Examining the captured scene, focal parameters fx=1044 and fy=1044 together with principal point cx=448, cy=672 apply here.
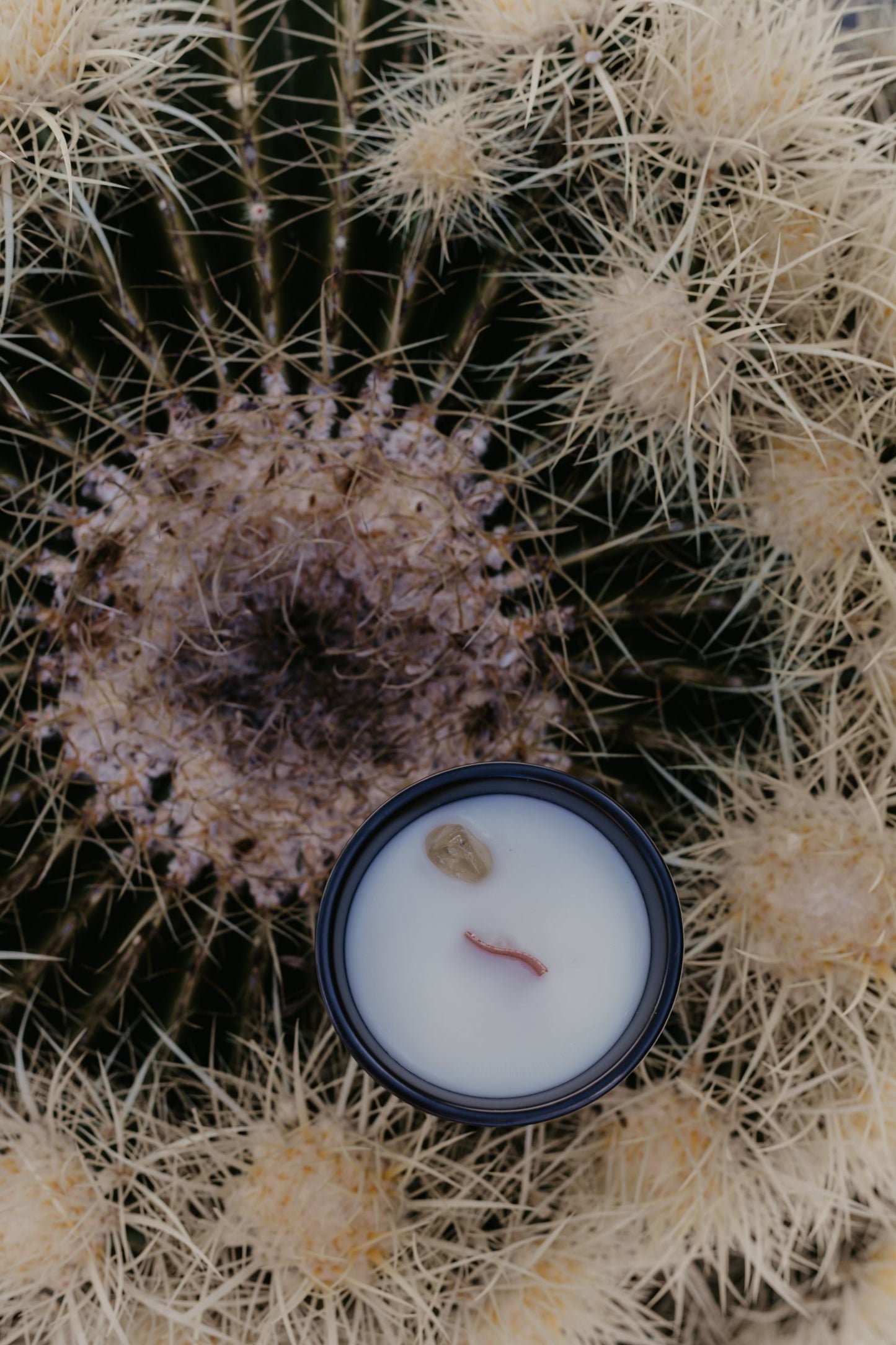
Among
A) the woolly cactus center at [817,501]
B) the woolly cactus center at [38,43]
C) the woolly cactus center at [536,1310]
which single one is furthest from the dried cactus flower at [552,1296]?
the woolly cactus center at [38,43]

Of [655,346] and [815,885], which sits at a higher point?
[655,346]

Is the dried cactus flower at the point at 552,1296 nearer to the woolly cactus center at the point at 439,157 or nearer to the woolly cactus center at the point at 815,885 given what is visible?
the woolly cactus center at the point at 815,885

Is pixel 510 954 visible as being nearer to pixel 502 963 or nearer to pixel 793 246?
pixel 502 963

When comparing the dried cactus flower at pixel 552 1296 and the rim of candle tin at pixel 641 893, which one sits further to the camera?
the dried cactus flower at pixel 552 1296

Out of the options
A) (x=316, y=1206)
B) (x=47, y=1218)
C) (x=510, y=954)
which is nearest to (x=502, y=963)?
(x=510, y=954)

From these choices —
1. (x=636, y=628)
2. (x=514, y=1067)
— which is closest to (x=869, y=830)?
(x=636, y=628)

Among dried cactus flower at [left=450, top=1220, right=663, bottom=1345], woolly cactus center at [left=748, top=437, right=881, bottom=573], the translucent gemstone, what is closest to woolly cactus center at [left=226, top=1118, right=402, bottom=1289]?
dried cactus flower at [left=450, top=1220, right=663, bottom=1345]

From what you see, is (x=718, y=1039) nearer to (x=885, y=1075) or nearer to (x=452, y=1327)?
(x=885, y=1075)

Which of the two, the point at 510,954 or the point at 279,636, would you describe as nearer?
the point at 510,954
